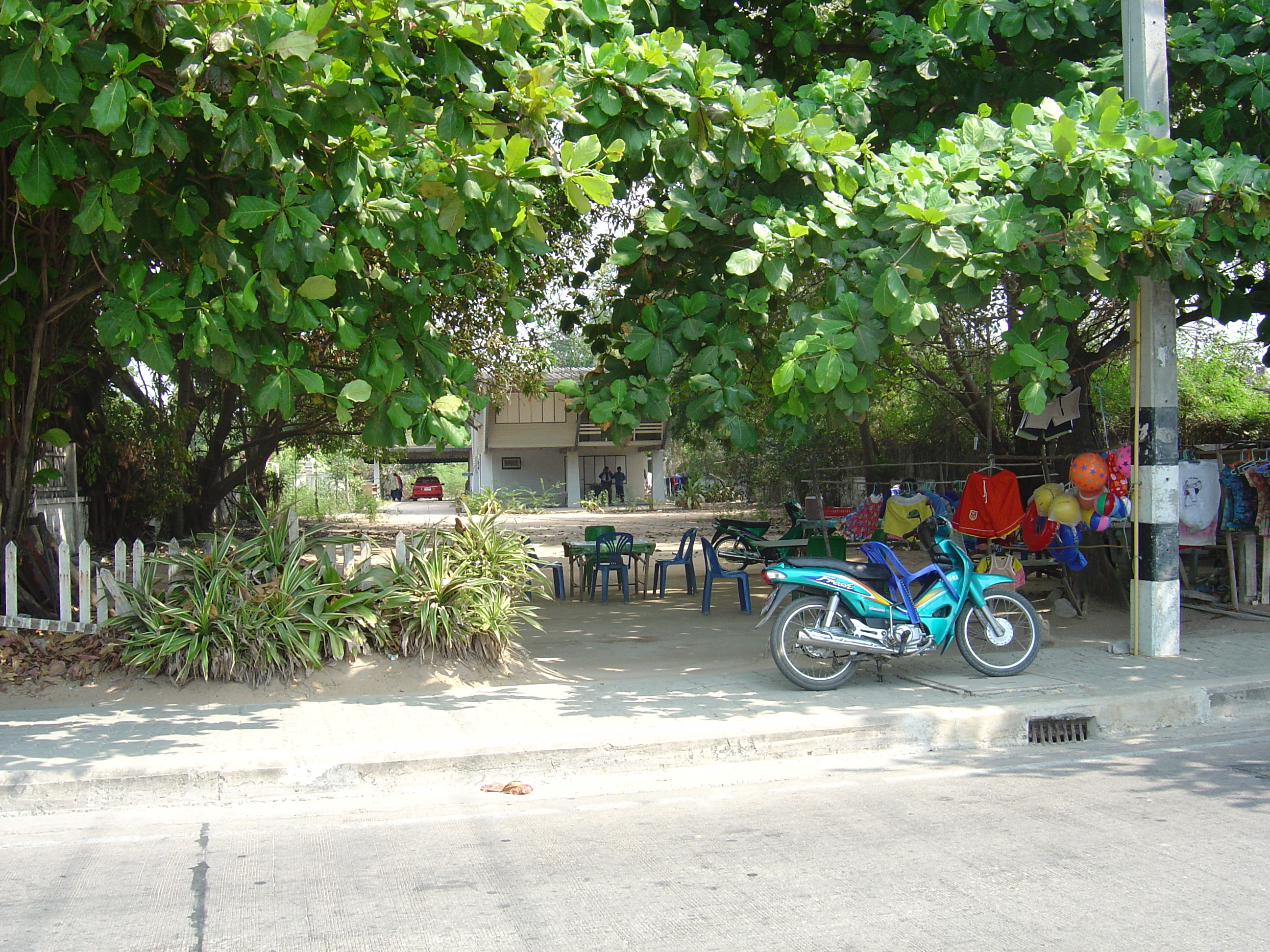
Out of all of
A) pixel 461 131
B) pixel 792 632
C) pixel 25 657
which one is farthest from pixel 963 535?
pixel 25 657

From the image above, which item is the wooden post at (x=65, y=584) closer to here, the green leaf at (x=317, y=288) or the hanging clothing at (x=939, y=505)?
the green leaf at (x=317, y=288)

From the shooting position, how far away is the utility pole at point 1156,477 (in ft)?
27.5

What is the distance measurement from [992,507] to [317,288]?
24.2ft

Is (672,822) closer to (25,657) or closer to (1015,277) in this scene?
(25,657)

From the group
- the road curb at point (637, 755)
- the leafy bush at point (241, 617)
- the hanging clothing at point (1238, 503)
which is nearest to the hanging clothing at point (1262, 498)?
the hanging clothing at point (1238, 503)

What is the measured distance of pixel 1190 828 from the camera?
15.6 feet

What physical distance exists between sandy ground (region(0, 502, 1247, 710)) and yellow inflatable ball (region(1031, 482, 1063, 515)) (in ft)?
4.10

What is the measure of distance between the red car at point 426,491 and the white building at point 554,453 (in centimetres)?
1142

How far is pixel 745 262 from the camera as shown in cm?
684

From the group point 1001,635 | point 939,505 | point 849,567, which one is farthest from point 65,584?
point 939,505

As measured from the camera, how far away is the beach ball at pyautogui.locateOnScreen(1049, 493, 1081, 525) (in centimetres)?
938

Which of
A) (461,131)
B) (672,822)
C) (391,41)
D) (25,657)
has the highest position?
(391,41)

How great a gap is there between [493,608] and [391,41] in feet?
14.1

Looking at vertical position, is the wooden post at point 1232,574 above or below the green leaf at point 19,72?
below
